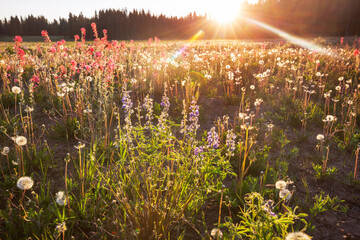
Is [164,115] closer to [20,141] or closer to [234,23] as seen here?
[20,141]

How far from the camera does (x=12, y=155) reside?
9.74 ft

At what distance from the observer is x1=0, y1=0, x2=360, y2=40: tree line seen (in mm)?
48000

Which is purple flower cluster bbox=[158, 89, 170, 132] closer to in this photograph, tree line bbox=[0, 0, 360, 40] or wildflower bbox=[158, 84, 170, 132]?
wildflower bbox=[158, 84, 170, 132]

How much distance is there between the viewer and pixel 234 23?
6750 cm

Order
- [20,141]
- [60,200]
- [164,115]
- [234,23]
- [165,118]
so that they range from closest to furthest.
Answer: [60,200], [20,141], [164,115], [165,118], [234,23]

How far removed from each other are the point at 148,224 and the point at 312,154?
2892mm

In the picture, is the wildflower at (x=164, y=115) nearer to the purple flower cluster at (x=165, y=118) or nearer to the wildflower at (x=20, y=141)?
the purple flower cluster at (x=165, y=118)

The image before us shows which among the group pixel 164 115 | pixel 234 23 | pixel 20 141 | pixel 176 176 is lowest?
pixel 176 176

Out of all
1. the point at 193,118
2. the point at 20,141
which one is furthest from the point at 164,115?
the point at 20,141

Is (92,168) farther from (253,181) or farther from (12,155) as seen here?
(253,181)

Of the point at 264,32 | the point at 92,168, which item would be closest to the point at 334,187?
the point at 92,168

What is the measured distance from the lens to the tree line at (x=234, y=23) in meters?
48.0

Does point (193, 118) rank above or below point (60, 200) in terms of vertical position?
above

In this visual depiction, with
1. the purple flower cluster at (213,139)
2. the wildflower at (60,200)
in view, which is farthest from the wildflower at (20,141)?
the purple flower cluster at (213,139)
